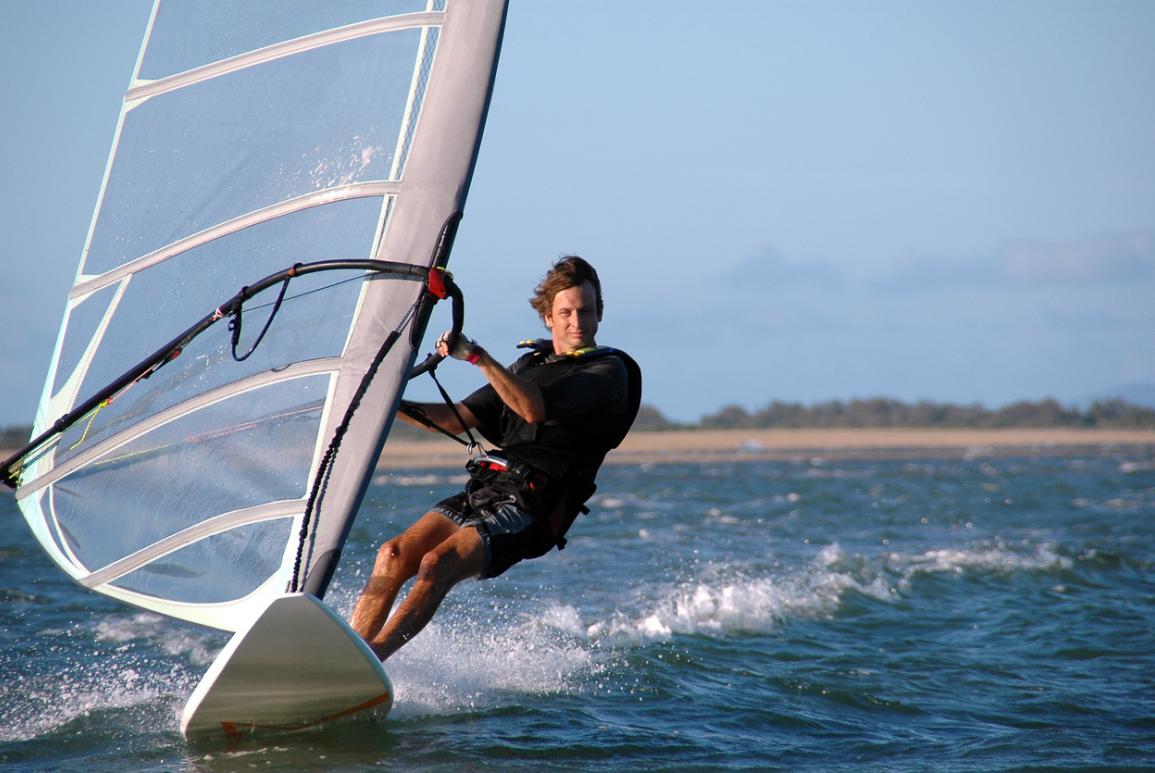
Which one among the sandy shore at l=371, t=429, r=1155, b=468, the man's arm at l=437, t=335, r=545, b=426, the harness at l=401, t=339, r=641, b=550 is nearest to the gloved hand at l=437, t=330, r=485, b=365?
the man's arm at l=437, t=335, r=545, b=426

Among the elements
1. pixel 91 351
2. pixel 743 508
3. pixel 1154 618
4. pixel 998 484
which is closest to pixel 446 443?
pixel 998 484

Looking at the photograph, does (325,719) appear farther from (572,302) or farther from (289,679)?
(572,302)

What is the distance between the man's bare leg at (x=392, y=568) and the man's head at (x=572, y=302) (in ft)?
2.64

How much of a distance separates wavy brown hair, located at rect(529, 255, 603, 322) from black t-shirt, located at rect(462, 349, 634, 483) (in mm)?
212

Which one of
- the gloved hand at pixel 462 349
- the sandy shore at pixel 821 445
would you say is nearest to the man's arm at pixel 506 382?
the gloved hand at pixel 462 349

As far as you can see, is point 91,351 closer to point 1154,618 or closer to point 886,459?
point 1154,618

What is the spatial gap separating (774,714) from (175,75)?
3.61m

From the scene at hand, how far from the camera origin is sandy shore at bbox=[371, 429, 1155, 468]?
3378cm

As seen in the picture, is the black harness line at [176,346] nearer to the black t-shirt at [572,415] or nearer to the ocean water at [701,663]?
the black t-shirt at [572,415]

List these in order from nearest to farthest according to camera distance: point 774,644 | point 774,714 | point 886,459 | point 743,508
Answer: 1. point 774,714
2. point 774,644
3. point 743,508
4. point 886,459

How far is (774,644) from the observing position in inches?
294

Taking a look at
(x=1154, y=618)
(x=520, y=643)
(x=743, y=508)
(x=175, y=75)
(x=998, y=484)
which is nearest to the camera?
(x=175, y=75)

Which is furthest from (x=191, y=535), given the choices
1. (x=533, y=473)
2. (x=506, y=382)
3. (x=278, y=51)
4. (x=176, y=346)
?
(x=278, y=51)

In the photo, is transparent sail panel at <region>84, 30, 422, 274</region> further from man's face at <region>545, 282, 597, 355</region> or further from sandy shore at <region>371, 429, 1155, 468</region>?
sandy shore at <region>371, 429, 1155, 468</region>
